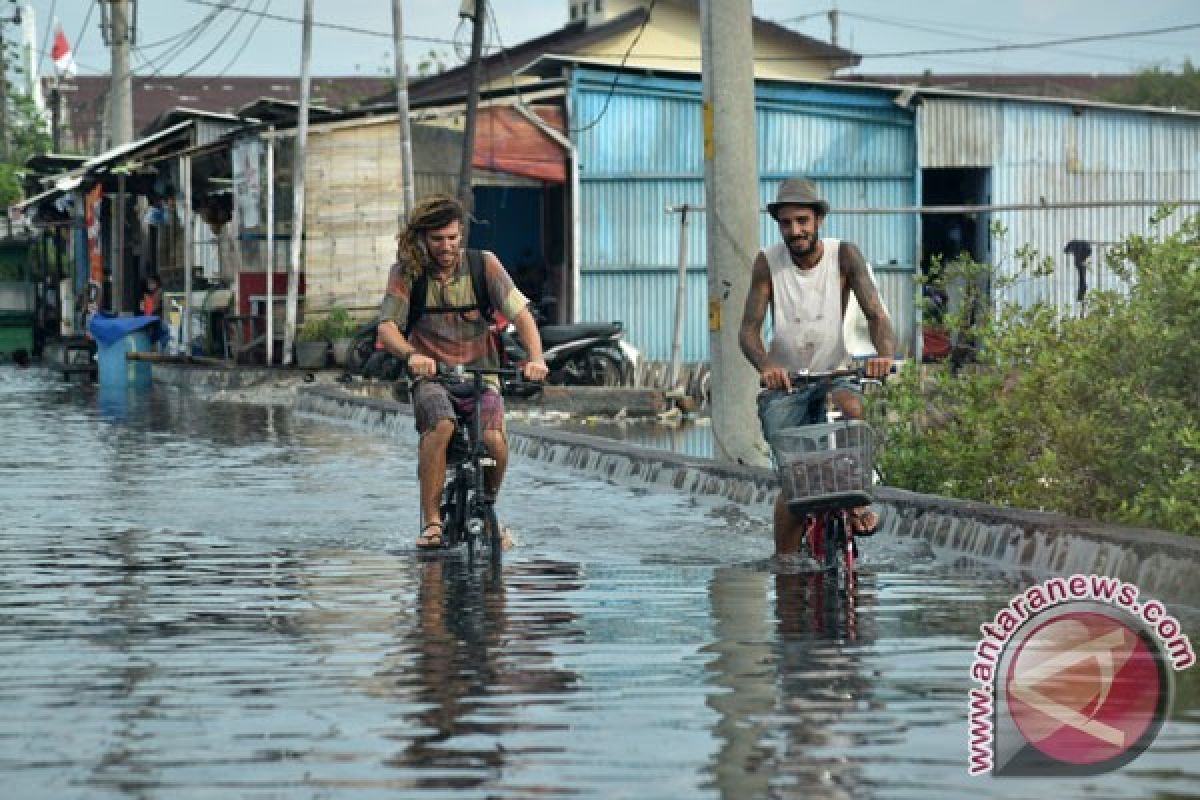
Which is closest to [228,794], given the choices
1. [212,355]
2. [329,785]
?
[329,785]

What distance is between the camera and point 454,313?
1145 cm

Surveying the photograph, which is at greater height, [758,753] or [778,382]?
[778,382]

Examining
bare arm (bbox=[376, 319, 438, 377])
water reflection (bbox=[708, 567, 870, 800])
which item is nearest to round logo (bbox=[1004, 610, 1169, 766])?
water reflection (bbox=[708, 567, 870, 800])

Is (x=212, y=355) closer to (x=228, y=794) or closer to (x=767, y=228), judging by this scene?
(x=767, y=228)

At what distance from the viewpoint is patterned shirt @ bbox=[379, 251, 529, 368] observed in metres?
11.4

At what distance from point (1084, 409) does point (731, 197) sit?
4631mm

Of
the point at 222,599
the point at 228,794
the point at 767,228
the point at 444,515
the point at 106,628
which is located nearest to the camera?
the point at 228,794

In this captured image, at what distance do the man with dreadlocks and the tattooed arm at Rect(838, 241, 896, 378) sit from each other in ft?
5.19

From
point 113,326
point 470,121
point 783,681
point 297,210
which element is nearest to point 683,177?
point 470,121

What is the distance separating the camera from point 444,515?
11.7 metres

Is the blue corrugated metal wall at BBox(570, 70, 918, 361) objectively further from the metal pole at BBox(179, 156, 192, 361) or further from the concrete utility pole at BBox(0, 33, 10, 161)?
the concrete utility pole at BBox(0, 33, 10, 161)

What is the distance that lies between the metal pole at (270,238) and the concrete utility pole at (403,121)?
1927mm

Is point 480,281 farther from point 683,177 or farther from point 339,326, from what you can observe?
point 683,177

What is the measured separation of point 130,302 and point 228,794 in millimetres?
48040
